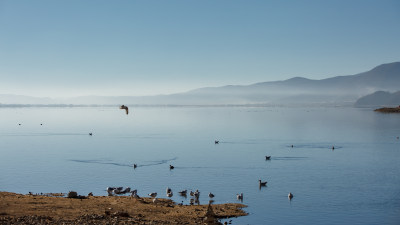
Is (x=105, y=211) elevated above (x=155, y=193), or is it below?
above

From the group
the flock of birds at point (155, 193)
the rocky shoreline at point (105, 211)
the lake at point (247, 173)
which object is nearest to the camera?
the rocky shoreline at point (105, 211)

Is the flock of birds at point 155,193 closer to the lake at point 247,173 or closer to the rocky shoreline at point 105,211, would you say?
the lake at point 247,173

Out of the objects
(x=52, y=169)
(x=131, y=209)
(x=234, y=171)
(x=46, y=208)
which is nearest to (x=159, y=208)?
(x=131, y=209)

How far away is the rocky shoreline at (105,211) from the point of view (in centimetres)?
2384

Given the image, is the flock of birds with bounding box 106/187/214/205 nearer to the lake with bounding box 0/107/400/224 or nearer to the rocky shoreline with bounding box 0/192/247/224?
the lake with bounding box 0/107/400/224

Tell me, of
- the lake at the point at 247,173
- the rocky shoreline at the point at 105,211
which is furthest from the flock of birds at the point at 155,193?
the rocky shoreline at the point at 105,211

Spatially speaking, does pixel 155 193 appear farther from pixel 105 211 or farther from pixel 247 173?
pixel 247 173

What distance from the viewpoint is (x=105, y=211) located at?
25.8 metres

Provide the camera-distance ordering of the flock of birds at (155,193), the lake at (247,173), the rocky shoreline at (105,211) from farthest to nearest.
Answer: the flock of birds at (155,193)
the lake at (247,173)
the rocky shoreline at (105,211)

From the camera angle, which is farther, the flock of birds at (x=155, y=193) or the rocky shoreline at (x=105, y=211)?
the flock of birds at (x=155, y=193)

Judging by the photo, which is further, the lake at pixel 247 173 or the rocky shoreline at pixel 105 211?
the lake at pixel 247 173

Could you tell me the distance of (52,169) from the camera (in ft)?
155

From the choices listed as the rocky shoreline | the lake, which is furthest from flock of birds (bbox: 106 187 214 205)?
the rocky shoreline

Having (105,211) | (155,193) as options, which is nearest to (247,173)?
(155,193)
